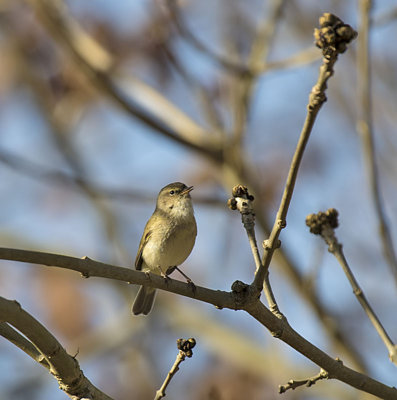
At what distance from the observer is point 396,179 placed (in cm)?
680

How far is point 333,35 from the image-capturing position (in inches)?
76.8

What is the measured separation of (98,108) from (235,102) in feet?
15.3

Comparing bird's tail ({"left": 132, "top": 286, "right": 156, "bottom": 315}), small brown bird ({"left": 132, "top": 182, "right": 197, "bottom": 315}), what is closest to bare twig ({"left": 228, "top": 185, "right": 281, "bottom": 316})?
small brown bird ({"left": 132, "top": 182, "right": 197, "bottom": 315})

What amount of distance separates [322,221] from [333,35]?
1.28 meters

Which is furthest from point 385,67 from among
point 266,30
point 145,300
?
point 145,300

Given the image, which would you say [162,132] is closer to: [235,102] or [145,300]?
[235,102]

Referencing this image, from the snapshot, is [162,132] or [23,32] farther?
Result: [23,32]

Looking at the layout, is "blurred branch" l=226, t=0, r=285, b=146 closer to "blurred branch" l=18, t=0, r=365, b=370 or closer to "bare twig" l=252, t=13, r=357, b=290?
"blurred branch" l=18, t=0, r=365, b=370

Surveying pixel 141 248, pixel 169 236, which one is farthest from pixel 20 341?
pixel 141 248

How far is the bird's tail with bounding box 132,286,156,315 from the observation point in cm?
580

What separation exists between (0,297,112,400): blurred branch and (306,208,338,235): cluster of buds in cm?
131

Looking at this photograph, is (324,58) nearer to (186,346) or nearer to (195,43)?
(186,346)

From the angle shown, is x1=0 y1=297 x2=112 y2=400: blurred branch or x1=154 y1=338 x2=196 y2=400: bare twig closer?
x1=0 y1=297 x2=112 y2=400: blurred branch

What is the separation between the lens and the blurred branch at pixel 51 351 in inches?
90.7
